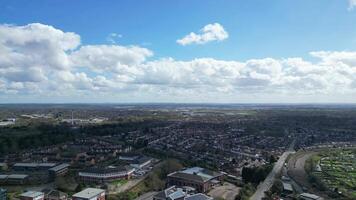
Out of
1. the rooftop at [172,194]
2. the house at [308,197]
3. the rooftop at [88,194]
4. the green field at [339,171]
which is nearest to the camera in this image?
the rooftop at [172,194]

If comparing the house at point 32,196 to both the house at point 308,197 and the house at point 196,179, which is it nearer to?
the house at point 196,179

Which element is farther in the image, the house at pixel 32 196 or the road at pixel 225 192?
the road at pixel 225 192

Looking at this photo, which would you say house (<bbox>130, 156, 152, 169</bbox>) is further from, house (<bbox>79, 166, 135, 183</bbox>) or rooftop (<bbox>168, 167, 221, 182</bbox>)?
rooftop (<bbox>168, 167, 221, 182</bbox>)

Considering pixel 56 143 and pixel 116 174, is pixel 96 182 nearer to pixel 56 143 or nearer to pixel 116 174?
pixel 116 174

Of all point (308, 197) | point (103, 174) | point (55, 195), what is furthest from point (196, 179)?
point (55, 195)

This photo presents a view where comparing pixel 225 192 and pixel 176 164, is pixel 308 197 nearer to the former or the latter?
pixel 225 192

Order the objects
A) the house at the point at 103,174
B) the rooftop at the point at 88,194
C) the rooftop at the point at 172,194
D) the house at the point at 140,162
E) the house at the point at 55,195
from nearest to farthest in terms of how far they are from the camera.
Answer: the rooftop at the point at 172,194
the rooftop at the point at 88,194
the house at the point at 55,195
the house at the point at 103,174
the house at the point at 140,162

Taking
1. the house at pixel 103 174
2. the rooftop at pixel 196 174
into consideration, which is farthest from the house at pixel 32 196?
the rooftop at pixel 196 174
